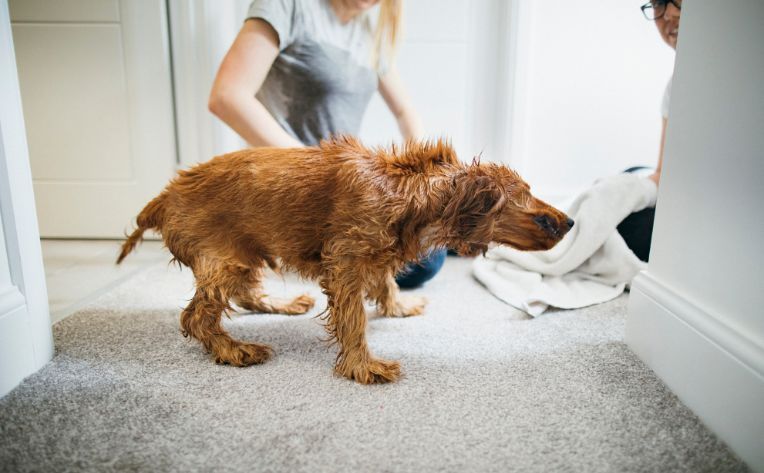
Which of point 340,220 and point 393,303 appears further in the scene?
point 393,303

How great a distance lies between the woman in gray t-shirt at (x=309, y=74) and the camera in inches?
53.5

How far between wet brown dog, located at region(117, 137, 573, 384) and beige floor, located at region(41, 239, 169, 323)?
1.89ft

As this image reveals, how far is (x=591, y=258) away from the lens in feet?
4.97

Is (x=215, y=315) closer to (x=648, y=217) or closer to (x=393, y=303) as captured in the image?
(x=393, y=303)

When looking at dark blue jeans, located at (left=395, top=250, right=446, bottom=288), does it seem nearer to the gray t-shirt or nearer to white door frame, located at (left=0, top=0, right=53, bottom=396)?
the gray t-shirt

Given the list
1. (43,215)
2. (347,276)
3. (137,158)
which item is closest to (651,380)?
(347,276)

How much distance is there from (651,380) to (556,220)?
0.36 m

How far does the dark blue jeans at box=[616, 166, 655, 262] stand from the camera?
60.2 inches

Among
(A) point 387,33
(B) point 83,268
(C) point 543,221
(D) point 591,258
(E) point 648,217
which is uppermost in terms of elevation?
(A) point 387,33

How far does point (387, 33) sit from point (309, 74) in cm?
37

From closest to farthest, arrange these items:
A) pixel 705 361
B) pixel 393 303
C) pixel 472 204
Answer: pixel 705 361, pixel 472 204, pixel 393 303

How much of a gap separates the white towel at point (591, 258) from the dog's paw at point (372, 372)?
578 mm

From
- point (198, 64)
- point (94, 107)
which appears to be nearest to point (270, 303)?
point (198, 64)

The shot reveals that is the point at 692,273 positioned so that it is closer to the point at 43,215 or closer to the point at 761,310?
the point at 761,310
